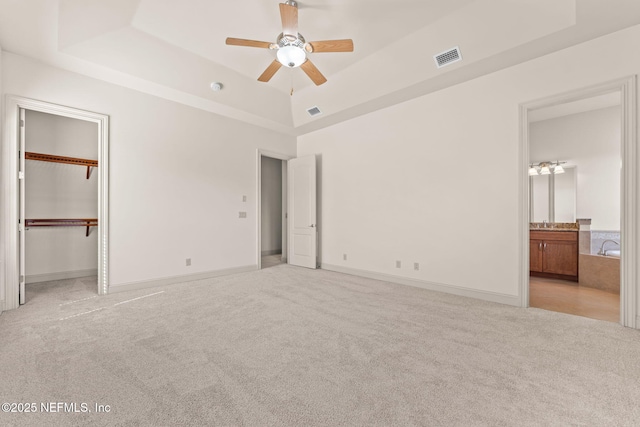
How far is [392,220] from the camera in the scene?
Result: 450 centimetres

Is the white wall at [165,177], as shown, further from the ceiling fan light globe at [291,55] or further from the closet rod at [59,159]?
the ceiling fan light globe at [291,55]

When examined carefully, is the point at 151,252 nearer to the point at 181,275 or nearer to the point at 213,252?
the point at 181,275

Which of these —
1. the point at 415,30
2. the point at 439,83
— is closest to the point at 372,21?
the point at 415,30

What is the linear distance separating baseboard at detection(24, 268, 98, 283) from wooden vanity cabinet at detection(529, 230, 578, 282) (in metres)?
8.35

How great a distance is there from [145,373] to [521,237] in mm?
4020

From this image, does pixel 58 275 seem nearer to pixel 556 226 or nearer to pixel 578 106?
pixel 556 226

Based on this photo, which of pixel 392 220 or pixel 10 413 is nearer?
pixel 10 413

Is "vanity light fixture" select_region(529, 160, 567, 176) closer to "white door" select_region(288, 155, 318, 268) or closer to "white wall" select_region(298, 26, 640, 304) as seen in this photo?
"white wall" select_region(298, 26, 640, 304)

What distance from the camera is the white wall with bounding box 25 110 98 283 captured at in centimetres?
439

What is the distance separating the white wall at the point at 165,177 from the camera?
11.8ft

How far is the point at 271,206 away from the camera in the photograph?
7805 millimetres

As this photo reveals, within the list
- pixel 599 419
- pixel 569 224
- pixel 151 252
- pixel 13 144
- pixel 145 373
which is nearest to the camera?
pixel 599 419

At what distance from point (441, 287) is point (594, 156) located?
396 centimetres

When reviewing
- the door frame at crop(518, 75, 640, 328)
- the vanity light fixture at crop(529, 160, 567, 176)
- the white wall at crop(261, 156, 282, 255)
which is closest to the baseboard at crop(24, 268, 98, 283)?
the white wall at crop(261, 156, 282, 255)
